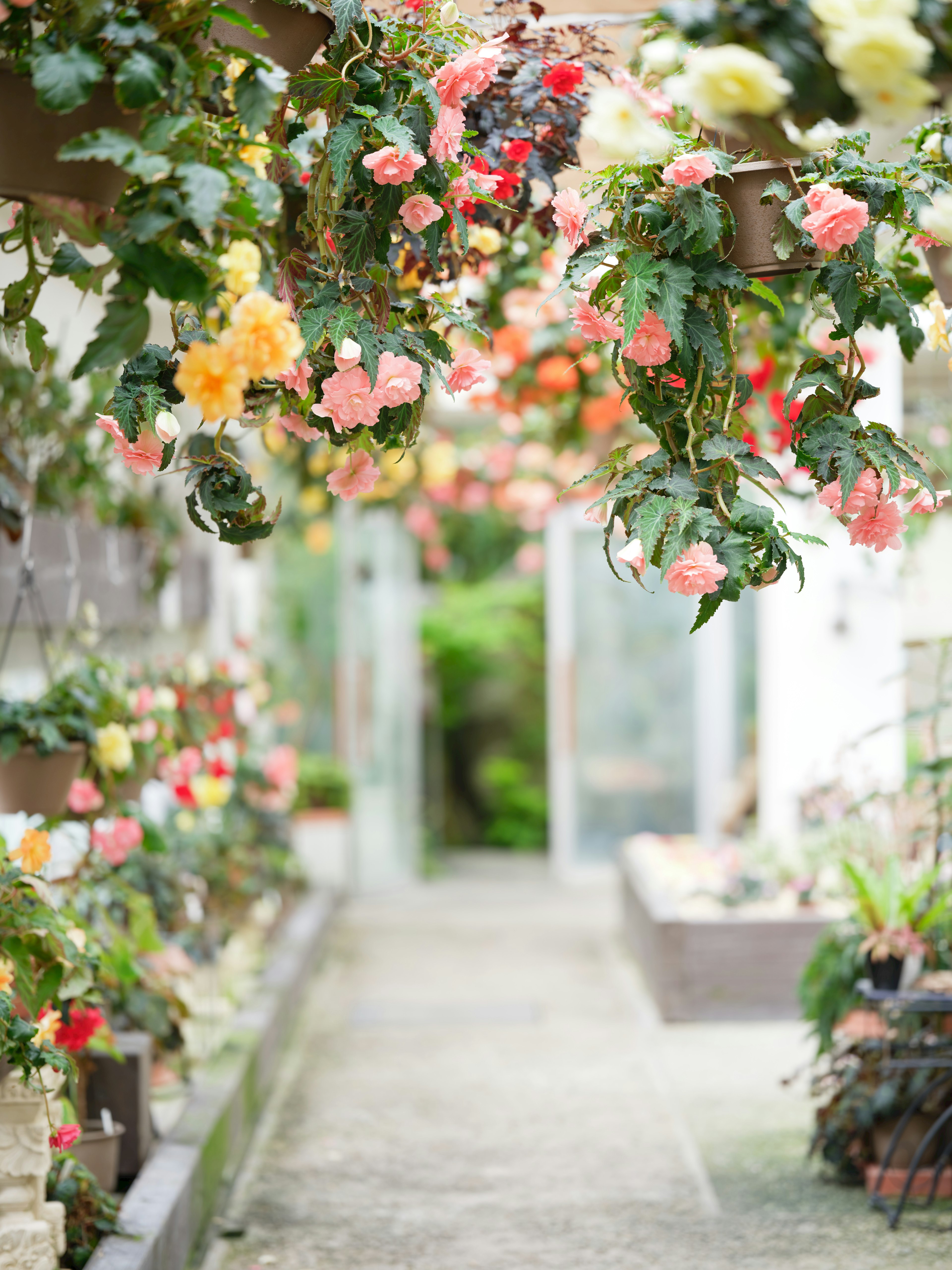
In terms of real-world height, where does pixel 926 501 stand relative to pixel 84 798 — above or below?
above

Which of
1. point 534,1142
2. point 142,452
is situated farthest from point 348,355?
point 534,1142

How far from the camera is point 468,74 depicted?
1.58 meters

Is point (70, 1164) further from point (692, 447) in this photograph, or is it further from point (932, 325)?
point (932, 325)

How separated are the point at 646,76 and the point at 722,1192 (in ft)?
8.09

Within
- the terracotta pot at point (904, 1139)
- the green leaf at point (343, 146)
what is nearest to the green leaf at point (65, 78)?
the green leaf at point (343, 146)

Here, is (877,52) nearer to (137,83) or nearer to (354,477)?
(137,83)

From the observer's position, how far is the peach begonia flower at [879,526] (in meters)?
1.55

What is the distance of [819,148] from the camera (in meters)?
1.56

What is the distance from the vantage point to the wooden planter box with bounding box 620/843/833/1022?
452 centimetres

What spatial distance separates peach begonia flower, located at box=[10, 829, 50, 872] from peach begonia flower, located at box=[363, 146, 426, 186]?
3.78ft

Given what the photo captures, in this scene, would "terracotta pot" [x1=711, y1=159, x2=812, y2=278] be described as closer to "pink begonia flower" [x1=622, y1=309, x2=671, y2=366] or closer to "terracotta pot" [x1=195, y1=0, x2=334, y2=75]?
"pink begonia flower" [x1=622, y1=309, x2=671, y2=366]

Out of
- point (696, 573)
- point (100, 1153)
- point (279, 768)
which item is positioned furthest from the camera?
point (279, 768)

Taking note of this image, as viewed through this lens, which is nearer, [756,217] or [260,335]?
[260,335]

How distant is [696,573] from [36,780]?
155 cm
